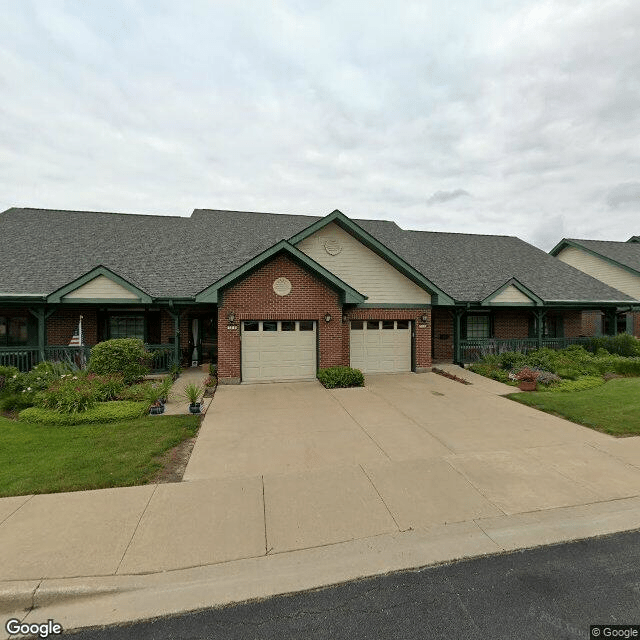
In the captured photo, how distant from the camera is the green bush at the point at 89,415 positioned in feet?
25.8

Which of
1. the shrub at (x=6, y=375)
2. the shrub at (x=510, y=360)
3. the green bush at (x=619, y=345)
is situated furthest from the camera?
the green bush at (x=619, y=345)

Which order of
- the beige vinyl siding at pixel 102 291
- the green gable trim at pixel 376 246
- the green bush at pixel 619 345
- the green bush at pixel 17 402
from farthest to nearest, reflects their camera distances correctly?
the green bush at pixel 619 345 < the green gable trim at pixel 376 246 < the beige vinyl siding at pixel 102 291 < the green bush at pixel 17 402

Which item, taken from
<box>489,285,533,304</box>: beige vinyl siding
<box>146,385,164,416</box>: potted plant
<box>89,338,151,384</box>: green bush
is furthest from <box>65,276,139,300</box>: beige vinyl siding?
<box>489,285,533,304</box>: beige vinyl siding

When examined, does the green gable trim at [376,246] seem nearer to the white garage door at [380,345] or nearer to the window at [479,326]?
the white garage door at [380,345]

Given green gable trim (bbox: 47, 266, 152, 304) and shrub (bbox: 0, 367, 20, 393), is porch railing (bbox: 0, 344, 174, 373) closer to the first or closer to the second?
green gable trim (bbox: 47, 266, 152, 304)

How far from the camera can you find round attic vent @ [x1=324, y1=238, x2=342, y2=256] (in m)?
14.5

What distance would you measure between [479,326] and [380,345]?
6561 millimetres

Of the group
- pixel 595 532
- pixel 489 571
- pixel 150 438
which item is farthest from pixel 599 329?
pixel 150 438

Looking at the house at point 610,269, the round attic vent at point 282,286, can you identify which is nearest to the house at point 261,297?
the round attic vent at point 282,286

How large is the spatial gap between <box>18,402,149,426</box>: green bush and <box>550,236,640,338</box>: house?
23291mm

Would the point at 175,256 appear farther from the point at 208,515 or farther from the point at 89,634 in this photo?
the point at 89,634

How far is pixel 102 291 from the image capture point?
13.2 meters

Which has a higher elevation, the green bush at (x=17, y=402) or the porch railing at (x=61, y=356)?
the porch railing at (x=61, y=356)

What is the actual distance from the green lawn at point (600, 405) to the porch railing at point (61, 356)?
1280 centimetres
